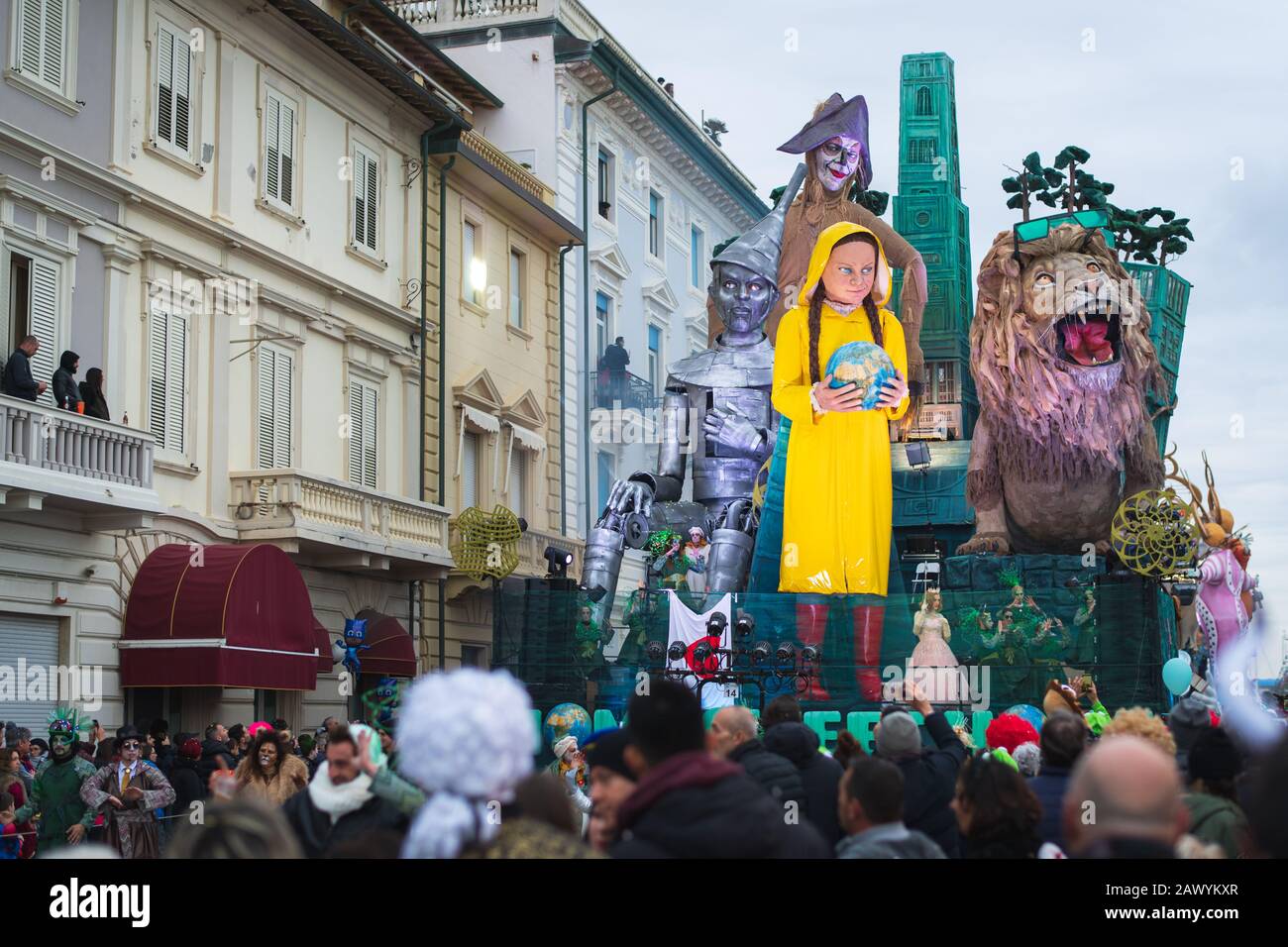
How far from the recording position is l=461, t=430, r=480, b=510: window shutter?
30927mm

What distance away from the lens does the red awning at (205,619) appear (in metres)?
20.5

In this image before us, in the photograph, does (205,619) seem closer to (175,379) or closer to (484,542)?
(175,379)

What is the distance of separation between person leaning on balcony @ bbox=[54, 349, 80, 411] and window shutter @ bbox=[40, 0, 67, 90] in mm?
3251

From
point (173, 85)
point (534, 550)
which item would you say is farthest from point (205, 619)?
point (534, 550)

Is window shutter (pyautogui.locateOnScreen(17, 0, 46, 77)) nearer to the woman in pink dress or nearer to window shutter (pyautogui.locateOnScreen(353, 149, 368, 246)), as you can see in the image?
window shutter (pyautogui.locateOnScreen(353, 149, 368, 246))

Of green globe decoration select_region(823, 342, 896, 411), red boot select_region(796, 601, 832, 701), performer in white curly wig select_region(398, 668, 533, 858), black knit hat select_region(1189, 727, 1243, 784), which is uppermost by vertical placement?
green globe decoration select_region(823, 342, 896, 411)

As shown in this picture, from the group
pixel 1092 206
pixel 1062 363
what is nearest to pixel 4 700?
pixel 1062 363

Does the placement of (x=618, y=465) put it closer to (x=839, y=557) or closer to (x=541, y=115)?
(x=541, y=115)

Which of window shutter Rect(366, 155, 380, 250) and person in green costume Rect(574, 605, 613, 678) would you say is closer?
person in green costume Rect(574, 605, 613, 678)

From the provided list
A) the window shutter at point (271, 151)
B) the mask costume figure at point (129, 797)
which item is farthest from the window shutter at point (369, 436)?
the mask costume figure at point (129, 797)

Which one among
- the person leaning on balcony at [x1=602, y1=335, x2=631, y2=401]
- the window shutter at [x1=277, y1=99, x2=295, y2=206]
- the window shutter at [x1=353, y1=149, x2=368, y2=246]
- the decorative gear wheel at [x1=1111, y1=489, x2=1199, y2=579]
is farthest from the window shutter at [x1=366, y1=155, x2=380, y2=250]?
the decorative gear wheel at [x1=1111, y1=489, x2=1199, y2=579]

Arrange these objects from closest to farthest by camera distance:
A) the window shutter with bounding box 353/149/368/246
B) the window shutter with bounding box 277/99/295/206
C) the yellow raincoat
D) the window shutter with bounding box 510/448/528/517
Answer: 1. the yellow raincoat
2. the window shutter with bounding box 277/99/295/206
3. the window shutter with bounding box 353/149/368/246
4. the window shutter with bounding box 510/448/528/517

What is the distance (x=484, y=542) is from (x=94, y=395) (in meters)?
10.5

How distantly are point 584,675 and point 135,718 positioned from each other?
5365 mm
